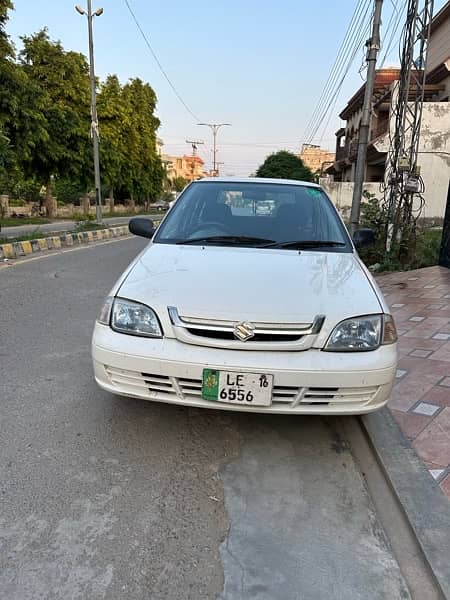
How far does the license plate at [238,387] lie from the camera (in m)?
2.20

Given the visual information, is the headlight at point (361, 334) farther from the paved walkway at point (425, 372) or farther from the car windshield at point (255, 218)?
the car windshield at point (255, 218)

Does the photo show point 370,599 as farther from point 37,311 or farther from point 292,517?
point 37,311

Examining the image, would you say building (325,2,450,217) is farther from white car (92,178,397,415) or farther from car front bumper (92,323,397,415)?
car front bumper (92,323,397,415)

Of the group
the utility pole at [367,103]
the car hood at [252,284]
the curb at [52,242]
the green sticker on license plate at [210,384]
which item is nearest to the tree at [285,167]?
the curb at [52,242]

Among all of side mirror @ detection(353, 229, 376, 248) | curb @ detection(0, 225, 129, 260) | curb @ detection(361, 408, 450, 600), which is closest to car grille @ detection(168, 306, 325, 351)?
curb @ detection(361, 408, 450, 600)

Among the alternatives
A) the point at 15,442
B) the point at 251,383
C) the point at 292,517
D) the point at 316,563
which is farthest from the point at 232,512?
the point at 15,442

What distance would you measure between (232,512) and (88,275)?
646cm

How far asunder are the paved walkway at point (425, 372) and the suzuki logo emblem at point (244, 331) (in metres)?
1.21

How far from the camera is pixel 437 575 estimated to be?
68.2 inches

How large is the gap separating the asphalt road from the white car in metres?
0.38

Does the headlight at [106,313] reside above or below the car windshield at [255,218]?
below

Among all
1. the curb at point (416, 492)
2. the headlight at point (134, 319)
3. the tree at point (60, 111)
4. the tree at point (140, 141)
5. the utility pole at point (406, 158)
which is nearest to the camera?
the curb at point (416, 492)

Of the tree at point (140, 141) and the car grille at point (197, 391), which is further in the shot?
the tree at point (140, 141)

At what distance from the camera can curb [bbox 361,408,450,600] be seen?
6.00 ft
